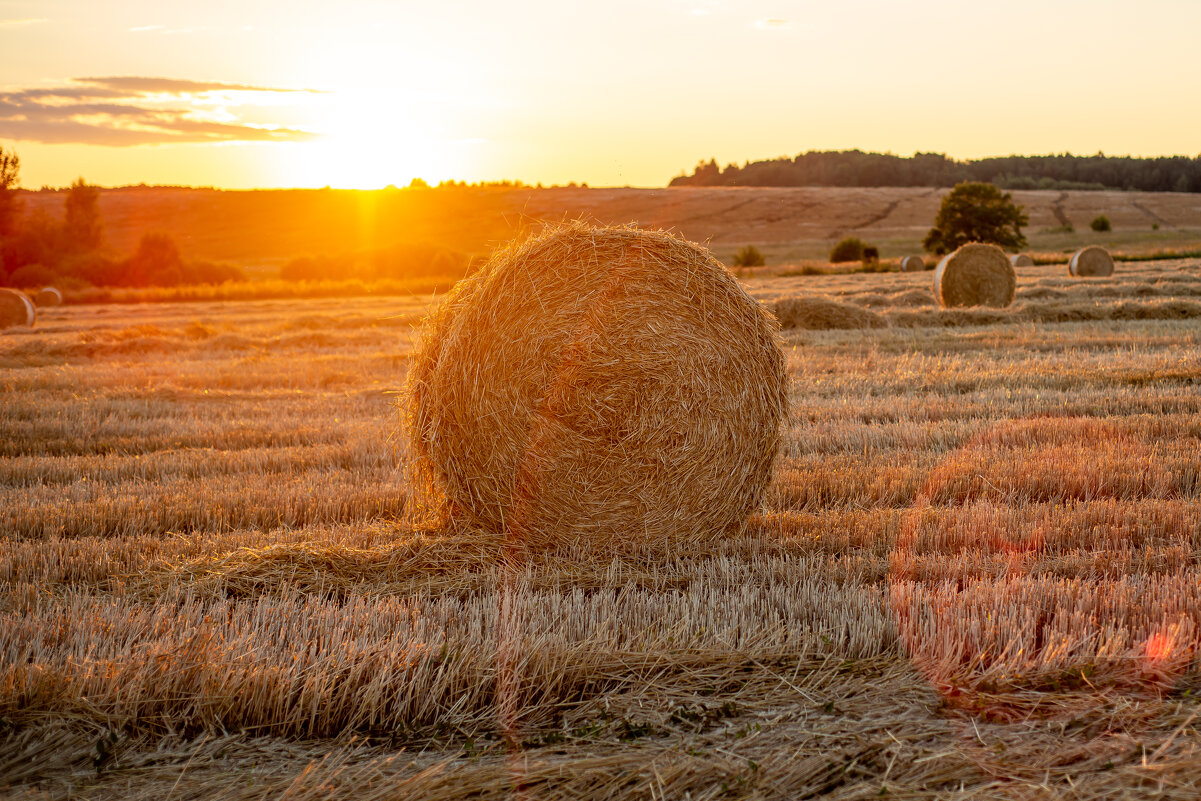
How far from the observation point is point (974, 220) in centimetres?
5428

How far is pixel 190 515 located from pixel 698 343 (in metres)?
3.50

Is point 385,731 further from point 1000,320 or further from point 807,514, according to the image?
point 1000,320

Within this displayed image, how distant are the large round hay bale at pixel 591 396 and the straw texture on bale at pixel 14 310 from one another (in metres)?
20.7

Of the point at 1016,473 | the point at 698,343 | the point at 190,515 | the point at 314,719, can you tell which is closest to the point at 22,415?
the point at 190,515

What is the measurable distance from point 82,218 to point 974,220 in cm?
5311

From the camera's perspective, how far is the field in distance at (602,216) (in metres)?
67.7

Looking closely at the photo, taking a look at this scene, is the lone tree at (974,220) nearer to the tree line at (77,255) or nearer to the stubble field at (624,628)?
the tree line at (77,255)

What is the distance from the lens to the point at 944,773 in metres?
2.95

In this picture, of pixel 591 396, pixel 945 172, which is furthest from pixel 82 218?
pixel 945 172

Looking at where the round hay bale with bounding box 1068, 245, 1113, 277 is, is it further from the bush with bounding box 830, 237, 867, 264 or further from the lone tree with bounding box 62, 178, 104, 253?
the lone tree with bounding box 62, 178, 104, 253

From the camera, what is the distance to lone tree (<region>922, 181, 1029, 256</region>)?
54219 mm

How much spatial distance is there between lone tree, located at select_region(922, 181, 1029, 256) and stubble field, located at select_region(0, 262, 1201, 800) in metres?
48.6

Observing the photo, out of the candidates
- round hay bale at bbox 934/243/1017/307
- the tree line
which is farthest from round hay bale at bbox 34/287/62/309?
round hay bale at bbox 934/243/1017/307

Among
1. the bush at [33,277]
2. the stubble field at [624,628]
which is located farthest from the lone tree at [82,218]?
the stubble field at [624,628]
